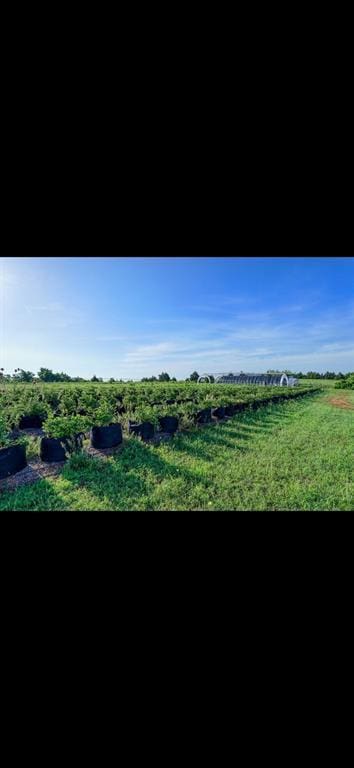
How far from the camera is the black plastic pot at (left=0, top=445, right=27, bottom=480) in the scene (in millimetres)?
2725

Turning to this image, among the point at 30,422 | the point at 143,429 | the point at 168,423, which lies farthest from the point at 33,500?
the point at 30,422

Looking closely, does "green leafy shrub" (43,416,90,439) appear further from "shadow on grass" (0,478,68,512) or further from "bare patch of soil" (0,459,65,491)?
"shadow on grass" (0,478,68,512)

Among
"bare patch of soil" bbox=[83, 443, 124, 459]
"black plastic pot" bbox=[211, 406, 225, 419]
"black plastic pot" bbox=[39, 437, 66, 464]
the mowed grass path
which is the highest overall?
"black plastic pot" bbox=[211, 406, 225, 419]

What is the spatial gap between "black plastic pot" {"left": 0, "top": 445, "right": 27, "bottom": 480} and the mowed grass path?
1.22ft

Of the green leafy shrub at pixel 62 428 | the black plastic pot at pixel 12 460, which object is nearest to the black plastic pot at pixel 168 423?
the green leafy shrub at pixel 62 428

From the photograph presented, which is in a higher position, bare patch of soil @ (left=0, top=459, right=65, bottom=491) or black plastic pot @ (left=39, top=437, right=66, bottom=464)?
black plastic pot @ (left=39, top=437, right=66, bottom=464)

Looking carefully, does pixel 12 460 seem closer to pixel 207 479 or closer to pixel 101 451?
pixel 101 451

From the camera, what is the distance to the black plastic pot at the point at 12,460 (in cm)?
272

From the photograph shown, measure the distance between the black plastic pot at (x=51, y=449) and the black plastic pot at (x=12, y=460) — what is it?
0.67 feet

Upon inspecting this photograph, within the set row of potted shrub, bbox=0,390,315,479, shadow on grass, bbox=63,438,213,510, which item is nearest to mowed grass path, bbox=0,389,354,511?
shadow on grass, bbox=63,438,213,510

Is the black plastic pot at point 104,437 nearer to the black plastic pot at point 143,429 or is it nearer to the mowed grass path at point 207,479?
the mowed grass path at point 207,479
